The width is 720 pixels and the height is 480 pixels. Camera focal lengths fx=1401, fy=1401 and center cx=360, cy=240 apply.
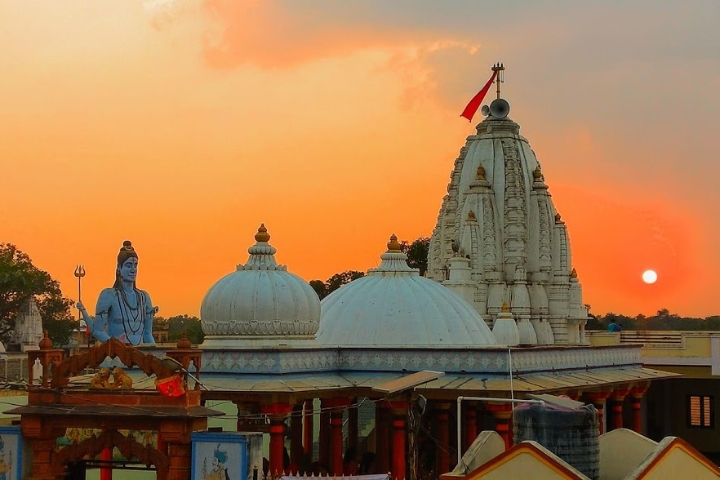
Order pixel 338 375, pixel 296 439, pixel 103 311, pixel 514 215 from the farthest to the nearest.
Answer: pixel 514 215 < pixel 103 311 < pixel 296 439 < pixel 338 375

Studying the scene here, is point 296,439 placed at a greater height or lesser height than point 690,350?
lesser

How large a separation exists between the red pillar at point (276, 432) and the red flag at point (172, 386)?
4.83 m

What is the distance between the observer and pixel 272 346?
2633 centimetres

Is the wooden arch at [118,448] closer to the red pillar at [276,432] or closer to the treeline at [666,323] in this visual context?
the red pillar at [276,432]

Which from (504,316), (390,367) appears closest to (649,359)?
(504,316)

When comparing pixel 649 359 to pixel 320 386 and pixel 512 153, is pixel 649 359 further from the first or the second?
pixel 320 386

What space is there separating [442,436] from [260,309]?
14.4 feet

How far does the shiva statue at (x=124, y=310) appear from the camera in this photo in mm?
31250

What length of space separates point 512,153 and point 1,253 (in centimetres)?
3213

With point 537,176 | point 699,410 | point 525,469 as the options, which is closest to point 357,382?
point 525,469

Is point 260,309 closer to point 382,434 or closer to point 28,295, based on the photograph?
point 382,434

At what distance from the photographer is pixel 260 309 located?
2672cm

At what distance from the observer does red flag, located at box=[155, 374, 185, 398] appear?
19672 millimetres

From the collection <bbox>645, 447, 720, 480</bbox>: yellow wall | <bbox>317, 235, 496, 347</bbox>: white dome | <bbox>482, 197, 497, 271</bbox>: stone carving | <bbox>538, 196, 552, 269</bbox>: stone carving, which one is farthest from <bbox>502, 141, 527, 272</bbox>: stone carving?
<bbox>645, 447, 720, 480</bbox>: yellow wall
